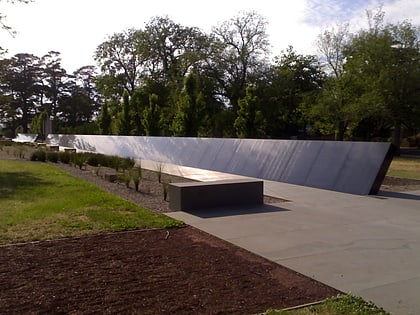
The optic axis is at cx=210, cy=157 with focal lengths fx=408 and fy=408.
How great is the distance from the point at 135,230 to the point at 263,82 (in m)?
34.6

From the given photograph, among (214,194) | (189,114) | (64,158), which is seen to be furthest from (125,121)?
(214,194)

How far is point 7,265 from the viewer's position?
15.5 ft

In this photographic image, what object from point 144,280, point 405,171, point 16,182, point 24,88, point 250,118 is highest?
point 24,88

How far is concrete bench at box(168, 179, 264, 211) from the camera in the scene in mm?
8391

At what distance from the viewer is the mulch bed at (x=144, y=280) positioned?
362 centimetres

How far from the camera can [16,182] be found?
1251cm

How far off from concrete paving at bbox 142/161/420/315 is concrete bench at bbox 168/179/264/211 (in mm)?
327

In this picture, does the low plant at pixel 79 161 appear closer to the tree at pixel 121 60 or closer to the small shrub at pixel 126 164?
the small shrub at pixel 126 164

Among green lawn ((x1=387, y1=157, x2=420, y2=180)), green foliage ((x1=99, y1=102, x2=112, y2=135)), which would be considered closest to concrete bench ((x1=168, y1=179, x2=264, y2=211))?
green lawn ((x1=387, y1=157, x2=420, y2=180))

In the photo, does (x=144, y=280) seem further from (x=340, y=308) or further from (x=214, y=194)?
(x=214, y=194)

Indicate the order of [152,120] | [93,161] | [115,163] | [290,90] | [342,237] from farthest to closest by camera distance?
[290,90], [152,120], [93,161], [115,163], [342,237]

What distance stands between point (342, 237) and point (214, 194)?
3.21 m

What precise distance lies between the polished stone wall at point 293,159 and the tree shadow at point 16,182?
6832mm

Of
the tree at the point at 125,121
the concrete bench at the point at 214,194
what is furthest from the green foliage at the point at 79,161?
the tree at the point at 125,121
